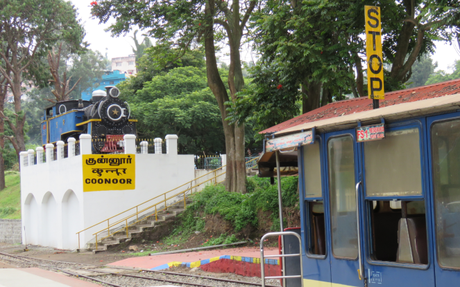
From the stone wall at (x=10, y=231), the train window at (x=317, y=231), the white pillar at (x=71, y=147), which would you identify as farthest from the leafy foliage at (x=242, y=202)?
the stone wall at (x=10, y=231)

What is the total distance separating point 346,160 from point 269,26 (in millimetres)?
9116

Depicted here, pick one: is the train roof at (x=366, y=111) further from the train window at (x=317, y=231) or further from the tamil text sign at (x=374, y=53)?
the train window at (x=317, y=231)

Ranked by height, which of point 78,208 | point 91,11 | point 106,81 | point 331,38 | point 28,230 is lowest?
point 28,230

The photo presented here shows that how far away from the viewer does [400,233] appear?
5.11 meters

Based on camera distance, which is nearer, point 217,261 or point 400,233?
point 400,233

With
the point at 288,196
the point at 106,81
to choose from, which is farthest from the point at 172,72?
the point at 106,81

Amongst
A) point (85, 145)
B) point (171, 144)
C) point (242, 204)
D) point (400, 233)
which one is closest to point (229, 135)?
point (242, 204)

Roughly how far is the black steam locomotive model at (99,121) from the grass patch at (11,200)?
9.09 meters

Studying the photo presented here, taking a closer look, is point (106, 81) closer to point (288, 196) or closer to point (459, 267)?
point (288, 196)

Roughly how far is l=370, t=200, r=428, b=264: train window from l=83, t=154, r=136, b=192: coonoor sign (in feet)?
56.4

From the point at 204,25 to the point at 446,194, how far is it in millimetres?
15231

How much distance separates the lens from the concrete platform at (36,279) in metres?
12.3

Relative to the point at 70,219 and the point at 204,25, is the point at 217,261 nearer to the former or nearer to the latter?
the point at 204,25

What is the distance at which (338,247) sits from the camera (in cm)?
569
